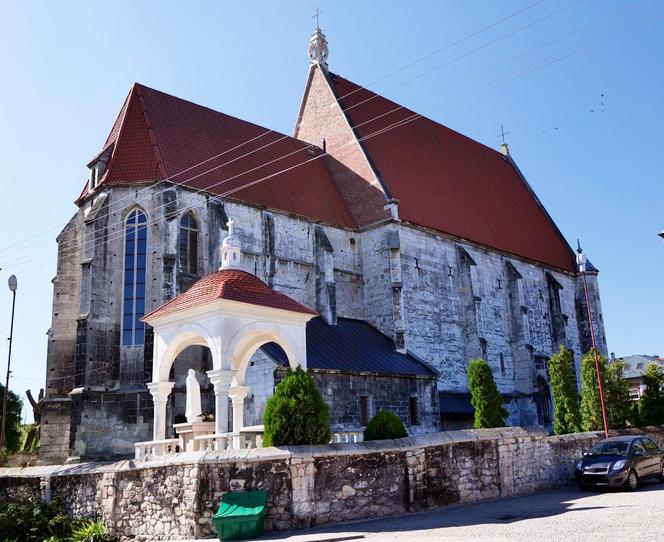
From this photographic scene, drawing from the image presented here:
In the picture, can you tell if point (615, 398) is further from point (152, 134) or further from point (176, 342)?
point (152, 134)

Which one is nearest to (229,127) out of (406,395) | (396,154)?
(396,154)

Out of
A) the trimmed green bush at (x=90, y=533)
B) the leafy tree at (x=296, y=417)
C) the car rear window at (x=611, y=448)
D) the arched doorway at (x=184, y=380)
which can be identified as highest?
the arched doorway at (x=184, y=380)

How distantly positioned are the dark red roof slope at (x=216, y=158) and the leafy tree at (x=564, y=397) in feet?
38.0

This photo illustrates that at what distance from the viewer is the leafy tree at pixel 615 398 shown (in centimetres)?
2408

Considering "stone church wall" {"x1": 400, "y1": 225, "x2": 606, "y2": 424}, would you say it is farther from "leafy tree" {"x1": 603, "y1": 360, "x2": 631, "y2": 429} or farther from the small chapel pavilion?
the small chapel pavilion

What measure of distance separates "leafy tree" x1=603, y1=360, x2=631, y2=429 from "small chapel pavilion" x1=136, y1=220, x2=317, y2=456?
13.2 metres

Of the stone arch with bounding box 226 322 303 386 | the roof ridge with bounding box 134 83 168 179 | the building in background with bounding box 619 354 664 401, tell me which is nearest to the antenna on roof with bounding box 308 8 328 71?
the roof ridge with bounding box 134 83 168 179

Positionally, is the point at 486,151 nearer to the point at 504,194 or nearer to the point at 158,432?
the point at 504,194

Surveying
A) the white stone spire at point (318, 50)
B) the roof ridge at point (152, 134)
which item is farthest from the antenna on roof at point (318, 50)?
the roof ridge at point (152, 134)

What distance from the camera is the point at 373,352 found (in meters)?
26.6

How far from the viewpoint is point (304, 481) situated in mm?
12922

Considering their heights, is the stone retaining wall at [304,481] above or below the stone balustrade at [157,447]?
below

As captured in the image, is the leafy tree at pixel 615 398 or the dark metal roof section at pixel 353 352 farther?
the leafy tree at pixel 615 398

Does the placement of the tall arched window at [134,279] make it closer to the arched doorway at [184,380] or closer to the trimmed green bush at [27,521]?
the arched doorway at [184,380]
